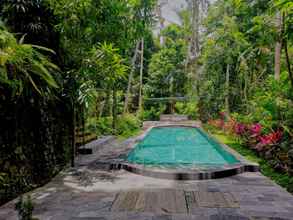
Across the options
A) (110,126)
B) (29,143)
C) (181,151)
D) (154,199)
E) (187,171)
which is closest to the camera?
(154,199)

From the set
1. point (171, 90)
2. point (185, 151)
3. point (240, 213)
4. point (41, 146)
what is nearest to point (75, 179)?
point (41, 146)

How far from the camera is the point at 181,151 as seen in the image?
882 cm

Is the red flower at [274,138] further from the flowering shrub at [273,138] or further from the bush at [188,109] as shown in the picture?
the bush at [188,109]

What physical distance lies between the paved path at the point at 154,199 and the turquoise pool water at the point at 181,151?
1.31 m

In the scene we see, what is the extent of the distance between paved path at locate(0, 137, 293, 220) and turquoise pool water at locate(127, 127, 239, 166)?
1307 mm

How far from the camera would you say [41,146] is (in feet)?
14.7

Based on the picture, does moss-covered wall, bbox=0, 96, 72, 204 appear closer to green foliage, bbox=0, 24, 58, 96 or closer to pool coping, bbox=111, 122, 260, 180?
green foliage, bbox=0, 24, 58, 96

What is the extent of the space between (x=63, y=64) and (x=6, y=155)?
2.38 metres

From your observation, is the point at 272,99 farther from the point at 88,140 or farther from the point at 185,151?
the point at 88,140

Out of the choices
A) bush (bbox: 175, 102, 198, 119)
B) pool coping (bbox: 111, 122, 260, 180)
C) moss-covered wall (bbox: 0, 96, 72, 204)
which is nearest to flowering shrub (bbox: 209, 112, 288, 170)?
pool coping (bbox: 111, 122, 260, 180)

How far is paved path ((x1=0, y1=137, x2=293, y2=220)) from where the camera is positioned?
3.08 metres

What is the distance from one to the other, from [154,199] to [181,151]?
17.5 ft

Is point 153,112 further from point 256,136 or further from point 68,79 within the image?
point 68,79

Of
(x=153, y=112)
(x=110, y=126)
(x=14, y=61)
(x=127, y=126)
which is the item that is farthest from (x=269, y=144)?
(x=153, y=112)
